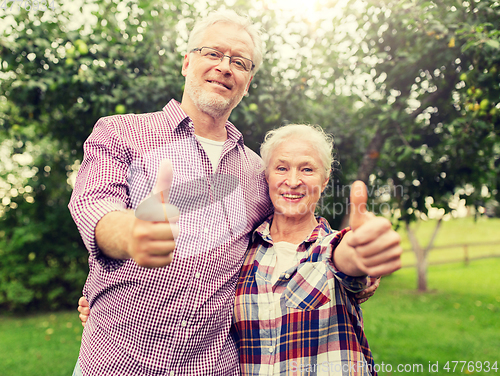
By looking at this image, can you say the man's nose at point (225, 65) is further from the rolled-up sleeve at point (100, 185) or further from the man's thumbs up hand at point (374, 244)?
the man's thumbs up hand at point (374, 244)

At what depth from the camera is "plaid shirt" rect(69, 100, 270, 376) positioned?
154 centimetres

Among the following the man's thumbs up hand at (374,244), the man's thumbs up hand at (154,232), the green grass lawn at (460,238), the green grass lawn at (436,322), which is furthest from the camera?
the green grass lawn at (460,238)

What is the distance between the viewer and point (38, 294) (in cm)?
767

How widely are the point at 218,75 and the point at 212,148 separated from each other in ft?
1.41

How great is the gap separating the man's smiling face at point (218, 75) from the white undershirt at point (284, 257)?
33.7 inches

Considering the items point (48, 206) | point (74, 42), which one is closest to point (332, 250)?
point (74, 42)

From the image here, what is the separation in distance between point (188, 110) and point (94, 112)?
1.72 meters

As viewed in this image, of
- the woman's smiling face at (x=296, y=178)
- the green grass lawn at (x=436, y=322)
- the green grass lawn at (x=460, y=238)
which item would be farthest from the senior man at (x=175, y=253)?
the green grass lawn at (x=460, y=238)

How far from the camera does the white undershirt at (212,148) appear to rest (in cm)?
198

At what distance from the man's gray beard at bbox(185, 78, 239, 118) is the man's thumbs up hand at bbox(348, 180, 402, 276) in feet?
3.70

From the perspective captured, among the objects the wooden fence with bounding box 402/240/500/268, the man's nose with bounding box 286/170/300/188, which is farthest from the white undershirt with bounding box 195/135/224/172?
the wooden fence with bounding box 402/240/500/268

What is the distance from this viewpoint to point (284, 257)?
193cm

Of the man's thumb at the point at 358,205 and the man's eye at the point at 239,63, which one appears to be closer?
the man's thumb at the point at 358,205

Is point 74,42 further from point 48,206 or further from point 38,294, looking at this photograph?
point 38,294
